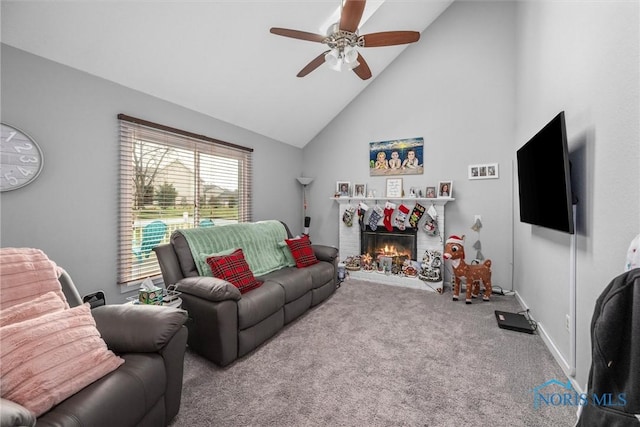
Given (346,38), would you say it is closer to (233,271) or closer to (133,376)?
(233,271)

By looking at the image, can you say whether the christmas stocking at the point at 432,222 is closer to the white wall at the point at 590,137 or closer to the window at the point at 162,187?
the white wall at the point at 590,137

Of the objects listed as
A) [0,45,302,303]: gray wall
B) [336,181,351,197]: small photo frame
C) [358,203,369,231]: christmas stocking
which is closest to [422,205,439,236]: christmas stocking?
[358,203,369,231]: christmas stocking

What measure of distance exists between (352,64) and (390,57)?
2.31m

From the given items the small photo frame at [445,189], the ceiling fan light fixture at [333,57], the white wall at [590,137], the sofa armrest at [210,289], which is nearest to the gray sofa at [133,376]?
the sofa armrest at [210,289]

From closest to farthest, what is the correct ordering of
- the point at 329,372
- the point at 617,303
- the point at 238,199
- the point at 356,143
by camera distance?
the point at 617,303
the point at 329,372
the point at 238,199
the point at 356,143

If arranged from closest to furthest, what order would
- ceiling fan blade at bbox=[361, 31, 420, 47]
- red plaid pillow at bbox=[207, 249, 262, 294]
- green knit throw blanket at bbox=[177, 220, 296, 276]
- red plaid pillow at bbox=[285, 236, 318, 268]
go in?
ceiling fan blade at bbox=[361, 31, 420, 47], red plaid pillow at bbox=[207, 249, 262, 294], green knit throw blanket at bbox=[177, 220, 296, 276], red plaid pillow at bbox=[285, 236, 318, 268]

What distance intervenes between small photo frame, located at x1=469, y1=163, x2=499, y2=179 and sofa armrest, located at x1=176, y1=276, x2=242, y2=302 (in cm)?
355

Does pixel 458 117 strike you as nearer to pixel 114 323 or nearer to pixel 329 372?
pixel 329 372

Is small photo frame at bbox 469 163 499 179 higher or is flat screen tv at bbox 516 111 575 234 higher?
small photo frame at bbox 469 163 499 179

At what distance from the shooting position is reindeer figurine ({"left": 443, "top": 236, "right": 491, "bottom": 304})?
3.21 meters

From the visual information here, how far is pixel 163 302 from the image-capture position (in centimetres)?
194

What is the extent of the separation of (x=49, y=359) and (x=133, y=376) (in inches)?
12.4

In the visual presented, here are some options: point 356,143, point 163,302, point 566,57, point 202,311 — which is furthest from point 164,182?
point 566,57

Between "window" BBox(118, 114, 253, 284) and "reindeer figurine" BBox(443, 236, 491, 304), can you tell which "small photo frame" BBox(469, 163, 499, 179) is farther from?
"window" BBox(118, 114, 253, 284)
